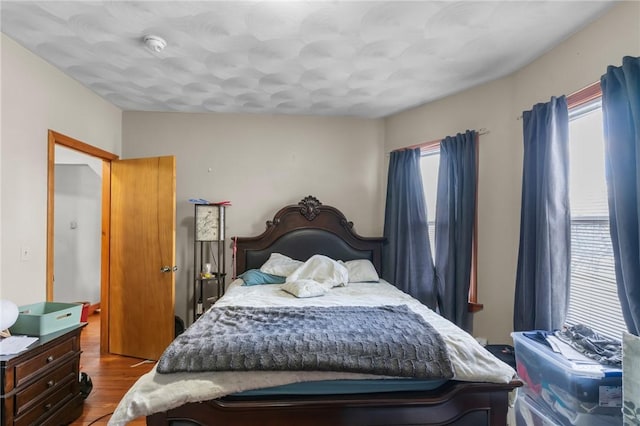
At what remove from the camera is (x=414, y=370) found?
1.36 meters

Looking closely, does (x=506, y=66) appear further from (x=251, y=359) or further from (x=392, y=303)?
(x=251, y=359)

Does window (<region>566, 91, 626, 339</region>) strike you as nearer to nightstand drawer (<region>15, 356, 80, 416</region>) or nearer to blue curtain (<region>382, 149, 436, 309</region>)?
blue curtain (<region>382, 149, 436, 309</region>)

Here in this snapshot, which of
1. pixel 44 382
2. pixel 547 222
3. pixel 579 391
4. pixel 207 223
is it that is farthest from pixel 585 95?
pixel 44 382

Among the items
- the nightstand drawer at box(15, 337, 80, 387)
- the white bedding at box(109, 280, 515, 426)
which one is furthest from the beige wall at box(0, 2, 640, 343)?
the white bedding at box(109, 280, 515, 426)

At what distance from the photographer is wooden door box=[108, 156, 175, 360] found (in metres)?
3.01

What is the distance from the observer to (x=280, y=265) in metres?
3.06

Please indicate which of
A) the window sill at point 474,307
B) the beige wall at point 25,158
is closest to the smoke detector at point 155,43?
the beige wall at point 25,158

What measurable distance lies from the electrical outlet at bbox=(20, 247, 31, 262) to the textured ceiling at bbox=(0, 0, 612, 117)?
4.59 feet

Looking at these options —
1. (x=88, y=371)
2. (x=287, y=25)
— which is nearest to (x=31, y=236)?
(x=88, y=371)

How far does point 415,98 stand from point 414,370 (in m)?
2.50

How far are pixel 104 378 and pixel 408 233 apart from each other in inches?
122

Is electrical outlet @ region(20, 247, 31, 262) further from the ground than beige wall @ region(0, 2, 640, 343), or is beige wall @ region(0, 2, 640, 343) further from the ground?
beige wall @ region(0, 2, 640, 343)

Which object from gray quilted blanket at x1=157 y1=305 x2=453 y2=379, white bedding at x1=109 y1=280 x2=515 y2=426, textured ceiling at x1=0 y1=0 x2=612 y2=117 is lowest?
white bedding at x1=109 y1=280 x2=515 y2=426

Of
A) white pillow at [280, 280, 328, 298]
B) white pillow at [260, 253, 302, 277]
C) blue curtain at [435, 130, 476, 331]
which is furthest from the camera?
white pillow at [260, 253, 302, 277]
